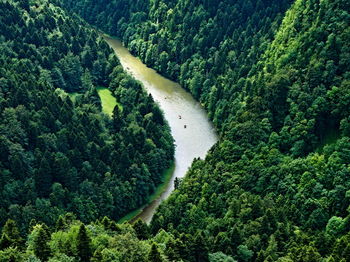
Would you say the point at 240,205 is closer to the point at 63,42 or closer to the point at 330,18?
the point at 330,18

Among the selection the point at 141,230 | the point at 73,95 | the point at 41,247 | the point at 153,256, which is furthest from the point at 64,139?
the point at 153,256

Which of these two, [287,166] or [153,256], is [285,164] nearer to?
[287,166]

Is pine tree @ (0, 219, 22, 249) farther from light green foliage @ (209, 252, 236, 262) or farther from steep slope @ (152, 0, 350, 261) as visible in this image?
steep slope @ (152, 0, 350, 261)

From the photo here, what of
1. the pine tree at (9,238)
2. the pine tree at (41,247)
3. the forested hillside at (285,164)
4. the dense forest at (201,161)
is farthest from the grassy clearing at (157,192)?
the pine tree at (41,247)

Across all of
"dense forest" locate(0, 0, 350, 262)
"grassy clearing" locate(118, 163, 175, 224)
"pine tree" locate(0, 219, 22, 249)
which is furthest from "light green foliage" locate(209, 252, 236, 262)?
"grassy clearing" locate(118, 163, 175, 224)

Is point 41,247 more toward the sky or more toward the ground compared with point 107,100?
more toward the ground

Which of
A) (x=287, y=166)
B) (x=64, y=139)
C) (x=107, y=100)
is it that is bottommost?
(x=64, y=139)

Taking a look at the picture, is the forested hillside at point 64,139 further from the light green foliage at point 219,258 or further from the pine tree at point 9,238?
the light green foliage at point 219,258
